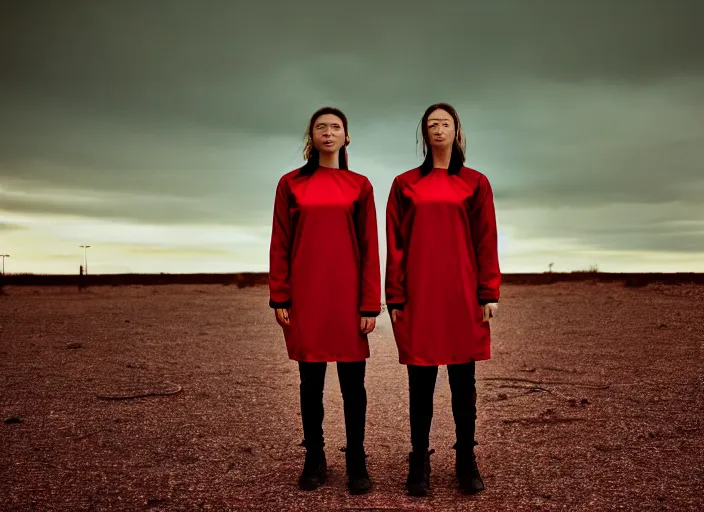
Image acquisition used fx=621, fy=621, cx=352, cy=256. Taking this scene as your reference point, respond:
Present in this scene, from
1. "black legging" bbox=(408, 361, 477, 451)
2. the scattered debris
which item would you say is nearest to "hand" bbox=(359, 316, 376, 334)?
"black legging" bbox=(408, 361, 477, 451)

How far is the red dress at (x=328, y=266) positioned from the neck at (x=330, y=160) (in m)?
0.11

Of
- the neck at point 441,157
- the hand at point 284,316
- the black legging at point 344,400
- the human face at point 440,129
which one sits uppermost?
the human face at point 440,129

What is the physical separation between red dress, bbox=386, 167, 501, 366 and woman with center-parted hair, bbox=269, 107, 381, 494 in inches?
7.7

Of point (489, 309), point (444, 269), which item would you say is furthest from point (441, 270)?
point (489, 309)

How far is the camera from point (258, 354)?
34.0 ft

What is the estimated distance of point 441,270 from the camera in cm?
380

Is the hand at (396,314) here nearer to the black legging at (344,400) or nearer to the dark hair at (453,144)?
the black legging at (344,400)

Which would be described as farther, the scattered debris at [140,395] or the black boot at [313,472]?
the scattered debris at [140,395]

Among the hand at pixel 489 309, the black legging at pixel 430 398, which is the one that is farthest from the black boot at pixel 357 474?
the hand at pixel 489 309

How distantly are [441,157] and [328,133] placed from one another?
0.74 meters

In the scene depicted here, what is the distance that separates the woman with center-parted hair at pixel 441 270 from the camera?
3.79 metres

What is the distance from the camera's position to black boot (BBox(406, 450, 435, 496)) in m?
3.92

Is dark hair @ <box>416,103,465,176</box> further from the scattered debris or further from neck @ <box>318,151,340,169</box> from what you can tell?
the scattered debris

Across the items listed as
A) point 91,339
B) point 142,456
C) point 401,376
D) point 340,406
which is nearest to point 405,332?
point 142,456
